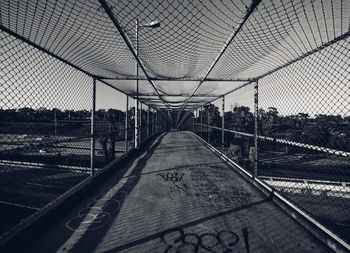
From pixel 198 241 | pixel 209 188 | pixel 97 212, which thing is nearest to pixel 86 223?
pixel 97 212

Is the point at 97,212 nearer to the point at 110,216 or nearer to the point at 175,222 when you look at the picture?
the point at 110,216

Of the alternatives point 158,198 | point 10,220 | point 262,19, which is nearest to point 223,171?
point 158,198

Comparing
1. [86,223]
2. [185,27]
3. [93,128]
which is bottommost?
[86,223]

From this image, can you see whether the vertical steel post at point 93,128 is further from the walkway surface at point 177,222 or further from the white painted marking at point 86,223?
the white painted marking at point 86,223

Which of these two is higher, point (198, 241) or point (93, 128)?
point (93, 128)

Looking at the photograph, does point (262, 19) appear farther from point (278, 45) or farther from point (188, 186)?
point (188, 186)

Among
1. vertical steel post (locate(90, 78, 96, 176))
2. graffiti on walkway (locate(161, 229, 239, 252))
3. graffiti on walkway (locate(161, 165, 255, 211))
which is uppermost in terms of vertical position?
vertical steel post (locate(90, 78, 96, 176))

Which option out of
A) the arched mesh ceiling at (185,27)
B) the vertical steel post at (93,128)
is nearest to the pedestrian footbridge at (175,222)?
the vertical steel post at (93,128)

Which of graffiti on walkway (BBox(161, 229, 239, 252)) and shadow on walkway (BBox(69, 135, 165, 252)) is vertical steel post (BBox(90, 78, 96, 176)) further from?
graffiti on walkway (BBox(161, 229, 239, 252))

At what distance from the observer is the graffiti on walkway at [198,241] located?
1821mm

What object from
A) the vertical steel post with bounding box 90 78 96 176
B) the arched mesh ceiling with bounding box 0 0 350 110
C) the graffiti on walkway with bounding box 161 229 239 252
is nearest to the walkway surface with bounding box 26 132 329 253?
the graffiti on walkway with bounding box 161 229 239 252

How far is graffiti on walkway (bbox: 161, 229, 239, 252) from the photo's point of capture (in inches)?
71.7

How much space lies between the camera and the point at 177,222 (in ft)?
7.47

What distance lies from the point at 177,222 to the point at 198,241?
1.35ft
